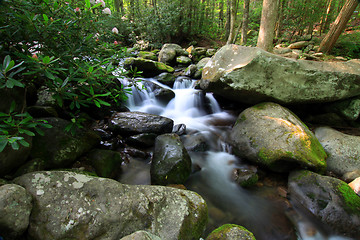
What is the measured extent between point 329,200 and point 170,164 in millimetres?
2561

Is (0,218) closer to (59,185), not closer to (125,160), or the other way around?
(59,185)

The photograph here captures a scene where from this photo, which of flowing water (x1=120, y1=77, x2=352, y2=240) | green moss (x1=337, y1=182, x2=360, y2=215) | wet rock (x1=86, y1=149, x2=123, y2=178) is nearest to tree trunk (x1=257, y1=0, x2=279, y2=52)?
flowing water (x1=120, y1=77, x2=352, y2=240)

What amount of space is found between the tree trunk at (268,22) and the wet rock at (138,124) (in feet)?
14.3

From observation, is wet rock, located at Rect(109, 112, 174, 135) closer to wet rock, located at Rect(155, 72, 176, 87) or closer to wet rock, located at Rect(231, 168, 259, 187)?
wet rock, located at Rect(231, 168, 259, 187)

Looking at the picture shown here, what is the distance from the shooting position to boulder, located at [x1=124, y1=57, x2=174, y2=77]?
7.58 metres

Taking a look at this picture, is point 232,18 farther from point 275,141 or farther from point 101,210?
point 101,210

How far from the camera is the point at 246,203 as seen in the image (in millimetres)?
3342

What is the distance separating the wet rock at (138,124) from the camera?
4.32m

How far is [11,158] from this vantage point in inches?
82.7

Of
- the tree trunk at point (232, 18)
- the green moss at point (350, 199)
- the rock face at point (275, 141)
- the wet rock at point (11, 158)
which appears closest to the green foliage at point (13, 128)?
the wet rock at point (11, 158)

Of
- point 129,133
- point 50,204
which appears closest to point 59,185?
point 50,204

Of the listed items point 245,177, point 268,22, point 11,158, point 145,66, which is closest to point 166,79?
point 145,66

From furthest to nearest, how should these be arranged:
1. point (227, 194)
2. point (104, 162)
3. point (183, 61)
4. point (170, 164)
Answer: point (183, 61), point (227, 194), point (170, 164), point (104, 162)

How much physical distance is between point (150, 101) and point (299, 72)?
435cm
